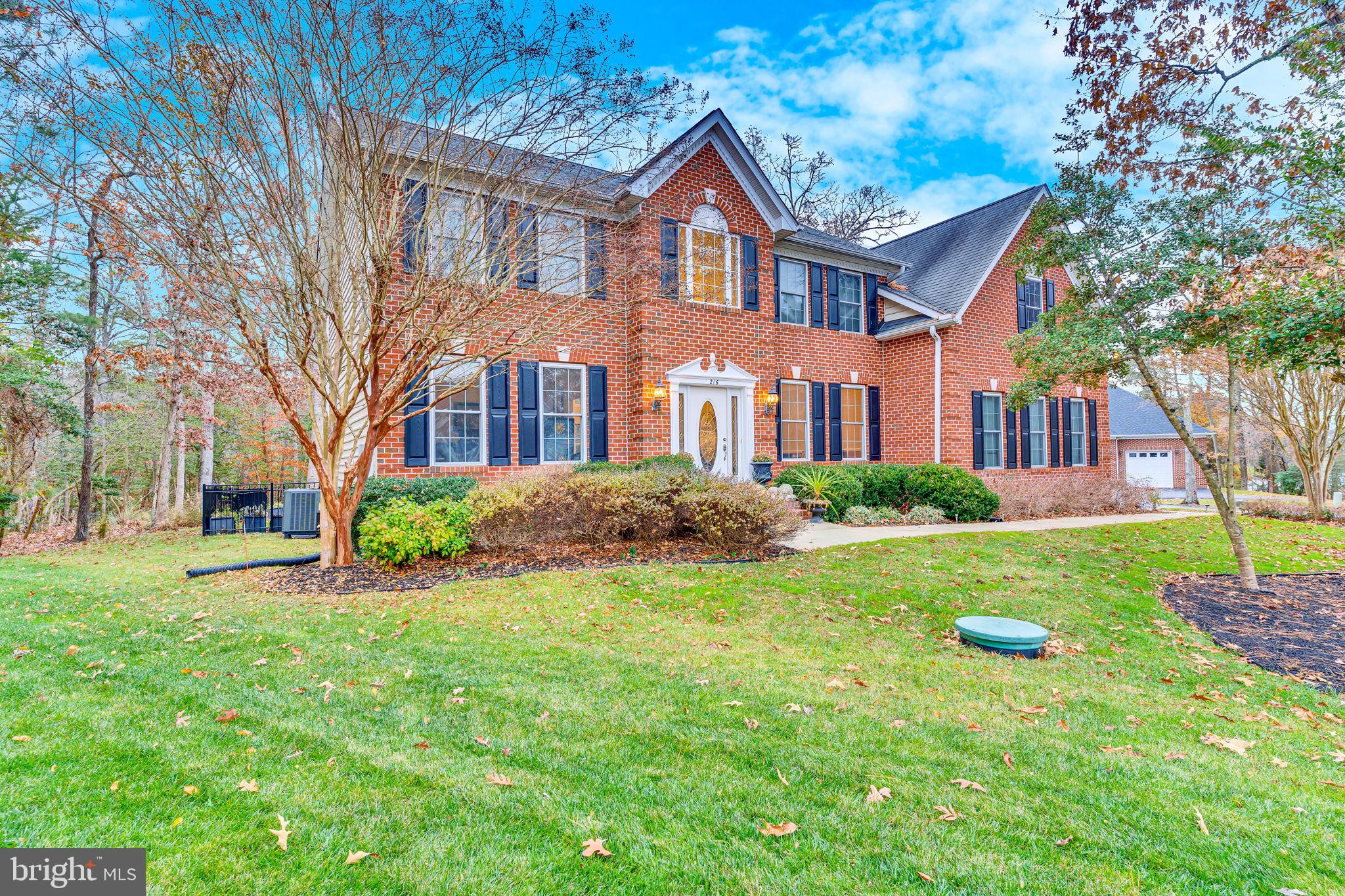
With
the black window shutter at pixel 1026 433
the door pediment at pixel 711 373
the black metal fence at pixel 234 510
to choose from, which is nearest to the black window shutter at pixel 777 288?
the door pediment at pixel 711 373

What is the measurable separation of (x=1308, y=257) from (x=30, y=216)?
67.0 feet

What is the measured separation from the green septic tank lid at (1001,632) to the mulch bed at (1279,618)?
1.81 metres

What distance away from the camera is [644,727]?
10.9ft

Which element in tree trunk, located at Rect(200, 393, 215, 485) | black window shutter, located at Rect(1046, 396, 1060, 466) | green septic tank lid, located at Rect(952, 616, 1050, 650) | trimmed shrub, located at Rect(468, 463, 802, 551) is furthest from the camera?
black window shutter, located at Rect(1046, 396, 1060, 466)

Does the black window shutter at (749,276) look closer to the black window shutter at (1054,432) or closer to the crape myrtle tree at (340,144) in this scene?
the crape myrtle tree at (340,144)

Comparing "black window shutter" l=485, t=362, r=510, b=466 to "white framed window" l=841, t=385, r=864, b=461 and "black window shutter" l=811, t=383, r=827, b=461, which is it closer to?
"black window shutter" l=811, t=383, r=827, b=461

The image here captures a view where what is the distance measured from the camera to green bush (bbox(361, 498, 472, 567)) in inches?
278

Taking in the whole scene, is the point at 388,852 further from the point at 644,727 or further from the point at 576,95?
the point at 576,95

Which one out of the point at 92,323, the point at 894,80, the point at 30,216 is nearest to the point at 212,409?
the point at 92,323

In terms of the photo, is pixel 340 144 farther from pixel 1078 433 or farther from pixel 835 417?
pixel 1078 433

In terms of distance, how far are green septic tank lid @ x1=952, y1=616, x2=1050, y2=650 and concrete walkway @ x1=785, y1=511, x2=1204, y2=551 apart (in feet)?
10.7

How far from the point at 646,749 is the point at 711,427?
31.5ft

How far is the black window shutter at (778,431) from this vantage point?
42.9 feet

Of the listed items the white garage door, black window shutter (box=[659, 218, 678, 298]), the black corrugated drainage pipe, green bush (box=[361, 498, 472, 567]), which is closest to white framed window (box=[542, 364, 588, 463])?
black window shutter (box=[659, 218, 678, 298])
